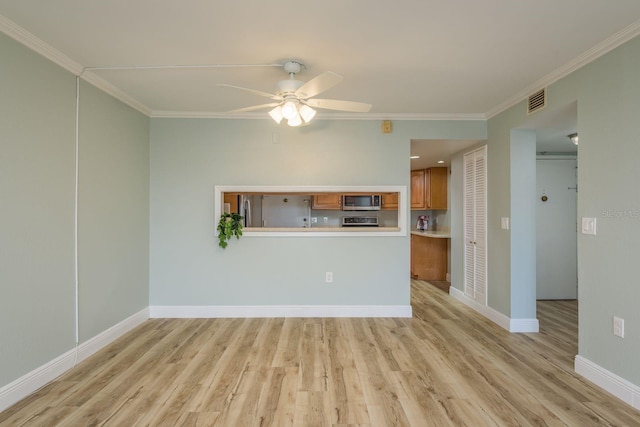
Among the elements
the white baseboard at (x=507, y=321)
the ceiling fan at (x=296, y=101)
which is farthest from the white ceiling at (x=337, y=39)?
the white baseboard at (x=507, y=321)

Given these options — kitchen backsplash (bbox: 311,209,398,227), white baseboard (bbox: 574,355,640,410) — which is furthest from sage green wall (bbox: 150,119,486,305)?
kitchen backsplash (bbox: 311,209,398,227)

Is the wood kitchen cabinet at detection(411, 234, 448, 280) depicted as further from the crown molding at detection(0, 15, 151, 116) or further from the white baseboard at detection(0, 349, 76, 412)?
the white baseboard at detection(0, 349, 76, 412)

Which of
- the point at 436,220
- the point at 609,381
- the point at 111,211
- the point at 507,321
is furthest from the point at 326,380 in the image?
the point at 436,220

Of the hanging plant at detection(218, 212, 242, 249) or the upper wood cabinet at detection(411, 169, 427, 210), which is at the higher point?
the upper wood cabinet at detection(411, 169, 427, 210)

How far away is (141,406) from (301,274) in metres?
2.04

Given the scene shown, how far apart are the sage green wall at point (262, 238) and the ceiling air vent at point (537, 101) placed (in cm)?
131

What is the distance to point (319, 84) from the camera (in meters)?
2.14

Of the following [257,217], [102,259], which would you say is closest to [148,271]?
[102,259]

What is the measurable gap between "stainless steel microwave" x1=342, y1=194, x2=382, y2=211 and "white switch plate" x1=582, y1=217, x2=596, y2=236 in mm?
3803

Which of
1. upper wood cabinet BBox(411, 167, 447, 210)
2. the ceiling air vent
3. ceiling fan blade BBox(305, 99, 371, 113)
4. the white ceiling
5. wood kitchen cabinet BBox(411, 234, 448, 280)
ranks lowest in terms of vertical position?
wood kitchen cabinet BBox(411, 234, 448, 280)

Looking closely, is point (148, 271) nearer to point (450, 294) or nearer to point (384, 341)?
point (384, 341)

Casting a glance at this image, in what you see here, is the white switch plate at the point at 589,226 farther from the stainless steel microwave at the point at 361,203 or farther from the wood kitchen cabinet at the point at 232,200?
the stainless steel microwave at the point at 361,203

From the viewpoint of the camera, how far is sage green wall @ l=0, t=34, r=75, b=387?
2.01m

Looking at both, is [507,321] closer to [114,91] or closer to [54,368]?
[54,368]
